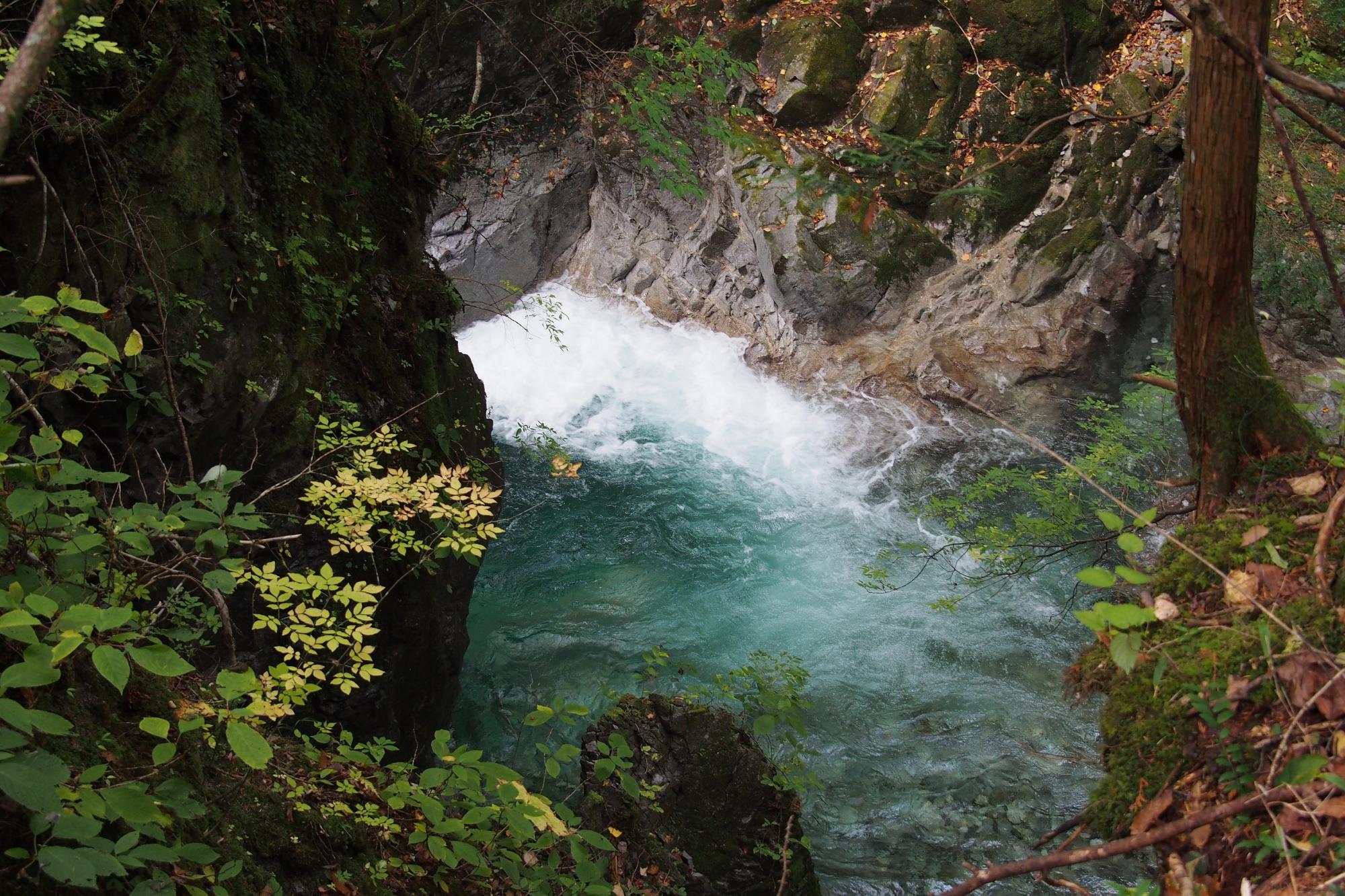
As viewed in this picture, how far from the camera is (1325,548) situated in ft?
7.32

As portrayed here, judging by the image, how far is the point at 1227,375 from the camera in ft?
9.26

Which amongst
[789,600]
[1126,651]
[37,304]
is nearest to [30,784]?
[37,304]

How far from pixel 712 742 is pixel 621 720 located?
23.6 inches

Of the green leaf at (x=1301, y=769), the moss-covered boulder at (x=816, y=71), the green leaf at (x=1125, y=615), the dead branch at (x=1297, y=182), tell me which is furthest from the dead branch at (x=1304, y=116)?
the moss-covered boulder at (x=816, y=71)

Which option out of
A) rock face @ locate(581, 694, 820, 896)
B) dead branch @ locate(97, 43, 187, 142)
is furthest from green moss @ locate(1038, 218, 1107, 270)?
dead branch @ locate(97, 43, 187, 142)

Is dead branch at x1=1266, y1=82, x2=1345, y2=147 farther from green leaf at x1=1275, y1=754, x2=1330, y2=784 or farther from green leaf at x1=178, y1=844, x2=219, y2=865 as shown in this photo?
green leaf at x1=178, y1=844, x2=219, y2=865

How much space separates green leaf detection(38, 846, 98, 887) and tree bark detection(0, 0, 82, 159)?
1215mm

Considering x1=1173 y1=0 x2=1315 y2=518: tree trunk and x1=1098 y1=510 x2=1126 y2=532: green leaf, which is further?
x1=1173 y1=0 x2=1315 y2=518: tree trunk

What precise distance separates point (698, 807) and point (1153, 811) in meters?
3.25

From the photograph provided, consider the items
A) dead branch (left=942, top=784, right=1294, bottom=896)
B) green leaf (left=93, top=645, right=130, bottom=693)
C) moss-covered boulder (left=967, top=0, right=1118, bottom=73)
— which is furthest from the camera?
moss-covered boulder (left=967, top=0, right=1118, bottom=73)

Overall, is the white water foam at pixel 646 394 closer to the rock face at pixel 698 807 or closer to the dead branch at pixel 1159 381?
the rock face at pixel 698 807

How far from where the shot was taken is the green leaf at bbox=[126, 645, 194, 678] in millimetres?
1645

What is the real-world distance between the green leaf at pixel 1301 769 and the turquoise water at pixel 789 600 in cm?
361

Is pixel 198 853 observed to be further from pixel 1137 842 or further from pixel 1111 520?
pixel 1111 520
